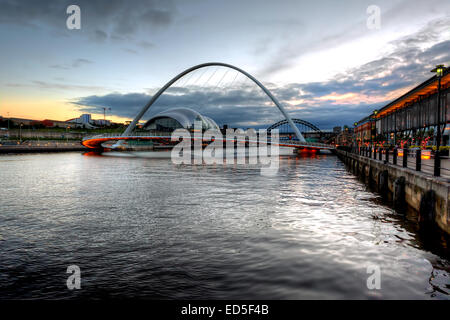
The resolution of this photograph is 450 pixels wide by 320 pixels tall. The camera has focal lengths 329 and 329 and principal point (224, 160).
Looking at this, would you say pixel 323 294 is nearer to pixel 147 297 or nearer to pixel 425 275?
pixel 425 275

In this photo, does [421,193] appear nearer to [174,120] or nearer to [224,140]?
[224,140]

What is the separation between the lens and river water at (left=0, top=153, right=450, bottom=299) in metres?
6.62

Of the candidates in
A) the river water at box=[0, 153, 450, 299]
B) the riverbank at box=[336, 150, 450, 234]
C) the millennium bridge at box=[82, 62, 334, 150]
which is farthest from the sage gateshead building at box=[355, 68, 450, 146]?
the river water at box=[0, 153, 450, 299]

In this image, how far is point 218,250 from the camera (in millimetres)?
8992

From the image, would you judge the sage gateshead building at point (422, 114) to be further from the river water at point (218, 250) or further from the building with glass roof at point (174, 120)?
the building with glass roof at point (174, 120)

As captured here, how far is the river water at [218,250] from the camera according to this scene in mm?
6621

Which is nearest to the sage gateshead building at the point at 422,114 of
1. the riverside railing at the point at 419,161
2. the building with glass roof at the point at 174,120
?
the riverside railing at the point at 419,161

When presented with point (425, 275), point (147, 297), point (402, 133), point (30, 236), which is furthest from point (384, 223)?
point (402, 133)

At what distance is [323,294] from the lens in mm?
6320

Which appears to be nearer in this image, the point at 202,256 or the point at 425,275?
the point at 425,275

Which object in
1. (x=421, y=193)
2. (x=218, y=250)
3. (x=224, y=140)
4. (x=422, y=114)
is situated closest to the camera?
(x=218, y=250)

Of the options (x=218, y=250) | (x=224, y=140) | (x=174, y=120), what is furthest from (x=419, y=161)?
(x=174, y=120)

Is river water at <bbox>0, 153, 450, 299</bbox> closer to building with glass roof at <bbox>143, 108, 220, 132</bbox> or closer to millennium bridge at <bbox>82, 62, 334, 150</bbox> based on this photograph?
millennium bridge at <bbox>82, 62, 334, 150</bbox>
